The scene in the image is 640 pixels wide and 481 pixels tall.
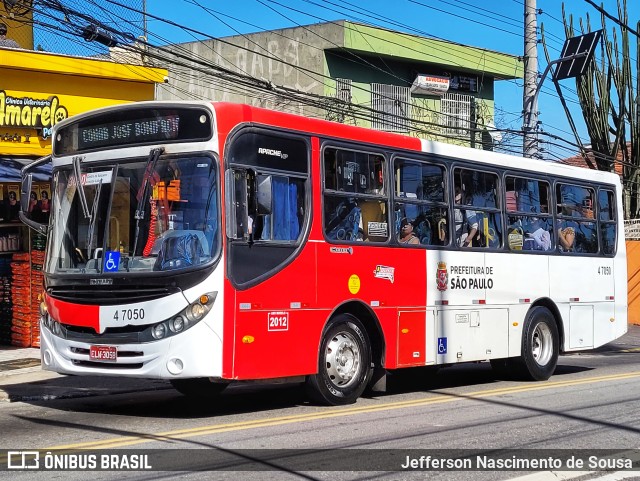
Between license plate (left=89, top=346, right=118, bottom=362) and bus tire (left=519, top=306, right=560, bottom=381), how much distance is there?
6751mm

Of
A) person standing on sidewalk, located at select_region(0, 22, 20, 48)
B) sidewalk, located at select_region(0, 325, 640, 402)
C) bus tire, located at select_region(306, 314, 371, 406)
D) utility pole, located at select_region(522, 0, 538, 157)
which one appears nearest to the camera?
bus tire, located at select_region(306, 314, 371, 406)

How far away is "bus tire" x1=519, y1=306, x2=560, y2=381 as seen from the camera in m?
14.3

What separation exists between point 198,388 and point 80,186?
2.97m

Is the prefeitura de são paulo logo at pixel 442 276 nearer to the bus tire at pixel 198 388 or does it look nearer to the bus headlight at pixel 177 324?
the bus tire at pixel 198 388

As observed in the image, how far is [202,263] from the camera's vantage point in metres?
9.55

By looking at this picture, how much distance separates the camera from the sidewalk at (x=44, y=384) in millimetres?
12320

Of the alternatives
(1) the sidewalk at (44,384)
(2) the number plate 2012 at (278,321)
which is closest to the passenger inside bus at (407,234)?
(2) the number plate 2012 at (278,321)

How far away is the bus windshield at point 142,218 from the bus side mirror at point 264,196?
1.45 ft

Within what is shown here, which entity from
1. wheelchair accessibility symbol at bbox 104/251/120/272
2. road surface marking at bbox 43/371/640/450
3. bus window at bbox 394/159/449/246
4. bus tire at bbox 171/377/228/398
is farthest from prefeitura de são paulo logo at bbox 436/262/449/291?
wheelchair accessibility symbol at bbox 104/251/120/272

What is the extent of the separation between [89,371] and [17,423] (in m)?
0.91

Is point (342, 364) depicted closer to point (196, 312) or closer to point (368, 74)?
point (196, 312)

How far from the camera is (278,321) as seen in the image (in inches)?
402

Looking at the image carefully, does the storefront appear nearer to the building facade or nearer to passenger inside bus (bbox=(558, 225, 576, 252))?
passenger inside bus (bbox=(558, 225, 576, 252))

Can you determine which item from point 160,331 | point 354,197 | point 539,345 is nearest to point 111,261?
point 160,331
